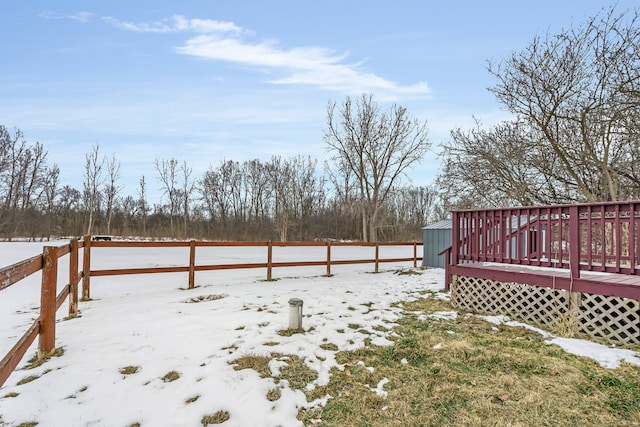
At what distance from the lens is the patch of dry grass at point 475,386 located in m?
2.37

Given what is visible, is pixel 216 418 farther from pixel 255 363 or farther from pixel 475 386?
pixel 475 386

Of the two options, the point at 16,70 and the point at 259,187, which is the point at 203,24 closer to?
the point at 16,70

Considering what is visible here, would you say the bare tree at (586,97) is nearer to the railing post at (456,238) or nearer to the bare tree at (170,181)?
the railing post at (456,238)

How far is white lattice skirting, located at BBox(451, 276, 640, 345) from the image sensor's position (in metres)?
3.96

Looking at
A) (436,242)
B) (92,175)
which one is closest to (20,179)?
(92,175)

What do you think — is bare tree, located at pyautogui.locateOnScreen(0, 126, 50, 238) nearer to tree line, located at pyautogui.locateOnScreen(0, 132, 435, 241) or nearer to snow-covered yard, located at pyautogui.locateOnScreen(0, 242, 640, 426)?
tree line, located at pyautogui.locateOnScreen(0, 132, 435, 241)

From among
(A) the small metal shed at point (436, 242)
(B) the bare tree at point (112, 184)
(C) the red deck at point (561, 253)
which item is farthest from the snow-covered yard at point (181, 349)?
(B) the bare tree at point (112, 184)

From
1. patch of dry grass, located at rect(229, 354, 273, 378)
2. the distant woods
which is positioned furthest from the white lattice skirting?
the distant woods

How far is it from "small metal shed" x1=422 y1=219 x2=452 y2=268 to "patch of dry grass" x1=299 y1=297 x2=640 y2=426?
8150 mm

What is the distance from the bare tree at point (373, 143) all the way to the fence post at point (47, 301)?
23314 mm

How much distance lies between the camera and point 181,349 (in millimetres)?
3307

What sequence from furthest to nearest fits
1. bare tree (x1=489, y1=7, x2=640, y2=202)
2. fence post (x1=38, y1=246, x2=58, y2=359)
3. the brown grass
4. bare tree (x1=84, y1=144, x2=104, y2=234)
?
bare tree (x1=84, y1=144, x2=104, y2=234)
bare tree (x1=489, y1=7, x2=640, y2=202)
fence post (x1=38, y1=246, x2=58, y2=359)
the brown grass

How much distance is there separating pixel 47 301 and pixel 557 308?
6.14 m

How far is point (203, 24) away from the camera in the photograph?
9.00 meters
